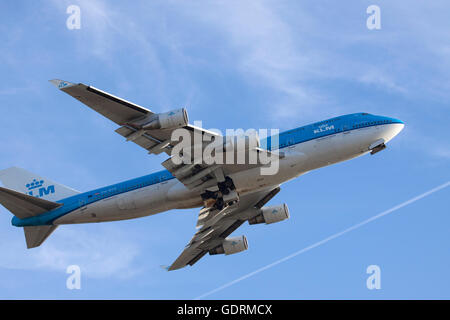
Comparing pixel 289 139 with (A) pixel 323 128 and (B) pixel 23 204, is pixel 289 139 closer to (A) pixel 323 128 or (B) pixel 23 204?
(A) pixel 323 128

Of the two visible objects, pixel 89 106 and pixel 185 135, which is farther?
pixel 185 135

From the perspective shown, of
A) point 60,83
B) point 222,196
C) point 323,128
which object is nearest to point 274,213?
point 222,196

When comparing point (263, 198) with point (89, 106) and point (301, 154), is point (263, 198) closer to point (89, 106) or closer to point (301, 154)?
point (301, 154)

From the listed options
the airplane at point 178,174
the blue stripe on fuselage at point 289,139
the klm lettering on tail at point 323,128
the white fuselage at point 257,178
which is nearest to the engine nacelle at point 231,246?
the airplane at point 178,174

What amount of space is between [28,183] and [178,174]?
18.1 metres

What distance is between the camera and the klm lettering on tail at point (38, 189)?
184 feet

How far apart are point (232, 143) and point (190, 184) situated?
5.58m

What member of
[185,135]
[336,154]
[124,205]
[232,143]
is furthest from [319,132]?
[124,205]

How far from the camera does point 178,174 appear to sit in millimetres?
47594

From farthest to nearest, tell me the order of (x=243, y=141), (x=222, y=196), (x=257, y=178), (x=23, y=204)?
(x=23, y=204)
(x=222, y=196)
(x=257, y=178)
(x=243, y=141)

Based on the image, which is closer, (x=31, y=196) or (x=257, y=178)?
(x=257, y=178)

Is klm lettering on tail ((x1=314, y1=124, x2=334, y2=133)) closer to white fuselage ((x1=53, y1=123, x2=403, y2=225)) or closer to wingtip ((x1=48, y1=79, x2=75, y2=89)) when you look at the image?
white fuselage ((x1=53, y1=123, x2=403, y2=225))

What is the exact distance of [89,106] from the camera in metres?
42.1

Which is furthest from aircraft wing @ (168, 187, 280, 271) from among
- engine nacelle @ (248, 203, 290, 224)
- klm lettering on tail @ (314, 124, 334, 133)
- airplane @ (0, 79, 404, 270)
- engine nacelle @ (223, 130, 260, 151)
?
engine nacelle @ (223, 130, 260, 151)
